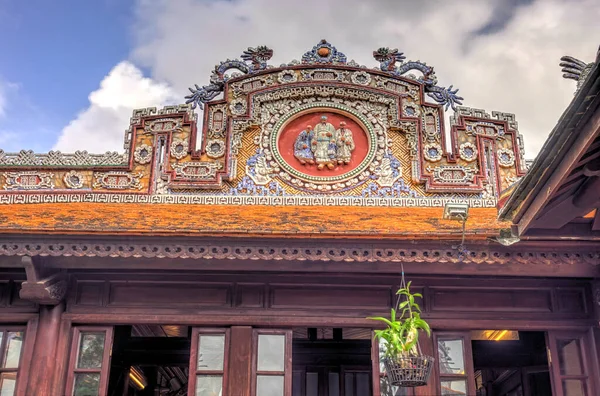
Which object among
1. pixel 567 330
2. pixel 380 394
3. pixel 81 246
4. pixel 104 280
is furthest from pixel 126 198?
pixel 567 330

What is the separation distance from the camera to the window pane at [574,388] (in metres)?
9.15

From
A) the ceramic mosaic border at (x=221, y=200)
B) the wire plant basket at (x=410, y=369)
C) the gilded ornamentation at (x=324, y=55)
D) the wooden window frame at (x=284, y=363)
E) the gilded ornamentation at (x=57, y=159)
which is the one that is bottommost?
the wire plant basket at (x=410, y=369)

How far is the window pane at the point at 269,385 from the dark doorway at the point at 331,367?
8.77 feet

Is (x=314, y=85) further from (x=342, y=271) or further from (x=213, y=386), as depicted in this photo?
(x=213, y=386)

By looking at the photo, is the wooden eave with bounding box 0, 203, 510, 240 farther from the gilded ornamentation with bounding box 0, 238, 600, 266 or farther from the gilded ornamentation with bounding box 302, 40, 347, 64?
the gilded ornamentation with bounding box 302, 40, 347, 64

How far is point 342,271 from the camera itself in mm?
9117

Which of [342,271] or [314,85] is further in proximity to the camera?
[314,85]

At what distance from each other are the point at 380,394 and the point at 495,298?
71.3 inches

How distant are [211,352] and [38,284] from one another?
6.70ft

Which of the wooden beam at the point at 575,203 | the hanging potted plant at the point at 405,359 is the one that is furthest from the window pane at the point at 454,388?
the wooden beam at the point at 575,203

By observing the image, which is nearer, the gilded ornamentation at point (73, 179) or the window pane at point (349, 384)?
the gilded ornamentation at point (73, 179)

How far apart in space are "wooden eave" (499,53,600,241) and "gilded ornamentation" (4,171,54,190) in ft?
21.3

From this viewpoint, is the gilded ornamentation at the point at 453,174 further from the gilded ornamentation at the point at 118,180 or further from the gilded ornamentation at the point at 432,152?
the gilded ornamentation at the point at 118,180

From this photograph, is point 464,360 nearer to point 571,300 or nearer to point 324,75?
point 571,300
